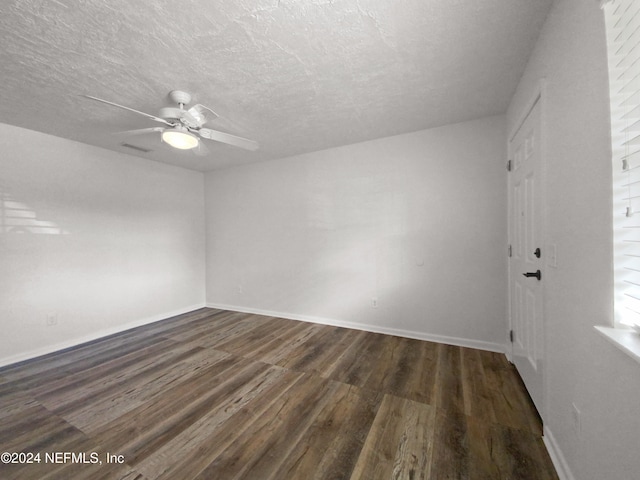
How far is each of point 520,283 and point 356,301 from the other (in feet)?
5.99

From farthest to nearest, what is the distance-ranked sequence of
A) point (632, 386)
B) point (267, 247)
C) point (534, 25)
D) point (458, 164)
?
point (267, 247) → point (458, 164) → point (534, 25) → point (632, 386)

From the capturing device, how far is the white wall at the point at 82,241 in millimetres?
2549

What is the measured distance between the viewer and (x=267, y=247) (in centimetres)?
395

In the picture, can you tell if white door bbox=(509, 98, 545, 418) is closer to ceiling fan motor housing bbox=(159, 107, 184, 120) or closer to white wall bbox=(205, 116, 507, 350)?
white wall bbox=(205, 116, 507, 350)

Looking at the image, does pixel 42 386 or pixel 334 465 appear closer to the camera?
pixel 334 465

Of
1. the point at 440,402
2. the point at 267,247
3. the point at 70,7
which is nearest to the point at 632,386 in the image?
the point at 440,402

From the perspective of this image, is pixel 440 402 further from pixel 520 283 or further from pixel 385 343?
pixel 520 283

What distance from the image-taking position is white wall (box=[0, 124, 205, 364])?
8.36 ft

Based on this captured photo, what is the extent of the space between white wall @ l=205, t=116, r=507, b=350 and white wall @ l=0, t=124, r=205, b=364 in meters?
0.95

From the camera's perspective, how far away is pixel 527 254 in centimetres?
183

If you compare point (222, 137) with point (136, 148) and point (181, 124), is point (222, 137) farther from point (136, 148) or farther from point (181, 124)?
point (136, 148)

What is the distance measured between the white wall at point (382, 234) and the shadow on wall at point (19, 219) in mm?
2162

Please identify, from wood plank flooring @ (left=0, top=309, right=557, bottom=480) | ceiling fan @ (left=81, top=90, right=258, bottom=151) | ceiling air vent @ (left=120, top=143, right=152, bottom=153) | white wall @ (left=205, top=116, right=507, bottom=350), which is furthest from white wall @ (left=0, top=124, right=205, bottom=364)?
ceiling fan @ (left=81, top=90, right=258, bottom=151)

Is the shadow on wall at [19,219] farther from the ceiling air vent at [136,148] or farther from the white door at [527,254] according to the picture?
Result: the white door at [527,254]
